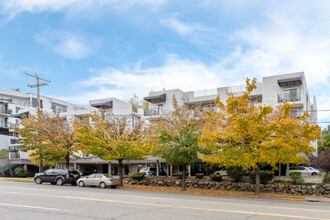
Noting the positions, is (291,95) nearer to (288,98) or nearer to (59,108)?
(288,98)

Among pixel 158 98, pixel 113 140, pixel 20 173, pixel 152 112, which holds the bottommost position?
pixel 20 173

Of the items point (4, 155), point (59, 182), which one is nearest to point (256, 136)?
point (59, 182)

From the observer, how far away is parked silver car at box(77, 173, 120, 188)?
85.5 feet

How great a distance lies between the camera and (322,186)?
23.0 metres

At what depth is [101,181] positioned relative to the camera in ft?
86.2

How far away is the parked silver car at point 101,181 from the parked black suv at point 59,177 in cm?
170

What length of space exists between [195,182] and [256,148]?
9.33 meters

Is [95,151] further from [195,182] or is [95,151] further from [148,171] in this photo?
[148,171]

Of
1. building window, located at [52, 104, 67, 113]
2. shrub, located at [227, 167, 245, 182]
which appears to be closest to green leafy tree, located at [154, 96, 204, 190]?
shrub, located at [227, 167, 245, 182]

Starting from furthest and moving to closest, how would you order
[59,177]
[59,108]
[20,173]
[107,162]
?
1. [59,108]
2. [20,173]
3. [107,162]
4. [59,177]

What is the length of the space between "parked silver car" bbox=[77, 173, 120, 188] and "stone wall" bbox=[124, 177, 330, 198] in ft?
15.6

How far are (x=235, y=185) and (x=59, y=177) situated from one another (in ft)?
51.8

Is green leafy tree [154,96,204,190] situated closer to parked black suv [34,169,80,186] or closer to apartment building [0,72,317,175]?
apartment building [0,72,317,175]

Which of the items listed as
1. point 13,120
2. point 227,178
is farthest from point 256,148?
point 13,120
